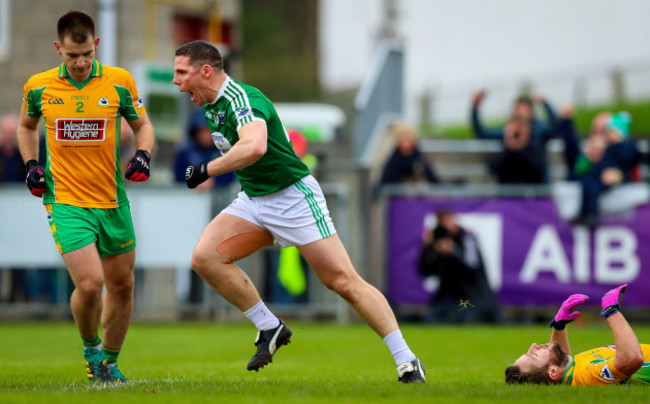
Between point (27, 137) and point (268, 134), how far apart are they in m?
1.90

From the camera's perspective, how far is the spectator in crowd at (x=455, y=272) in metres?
15.0

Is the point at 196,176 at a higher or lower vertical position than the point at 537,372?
higher

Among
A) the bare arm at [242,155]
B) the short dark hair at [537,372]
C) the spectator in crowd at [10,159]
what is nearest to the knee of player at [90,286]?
the bare arm at [242,155]

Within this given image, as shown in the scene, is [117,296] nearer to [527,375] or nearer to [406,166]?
[527,375]

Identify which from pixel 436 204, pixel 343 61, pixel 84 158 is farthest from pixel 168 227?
pixel 343 61

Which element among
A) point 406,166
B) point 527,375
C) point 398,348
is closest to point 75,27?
point 398,348

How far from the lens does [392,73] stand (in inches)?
773

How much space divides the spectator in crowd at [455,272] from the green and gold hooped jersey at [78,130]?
7700 millimetres

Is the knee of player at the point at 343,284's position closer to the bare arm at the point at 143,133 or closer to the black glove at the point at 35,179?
the bare arm at the point at 143,133

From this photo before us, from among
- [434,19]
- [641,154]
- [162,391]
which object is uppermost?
[434,19]

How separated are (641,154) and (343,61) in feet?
94.0

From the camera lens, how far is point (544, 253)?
15.5 meters

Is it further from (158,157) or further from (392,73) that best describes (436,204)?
Answer: (158,157)

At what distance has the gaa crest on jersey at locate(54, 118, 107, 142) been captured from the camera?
7871mm
